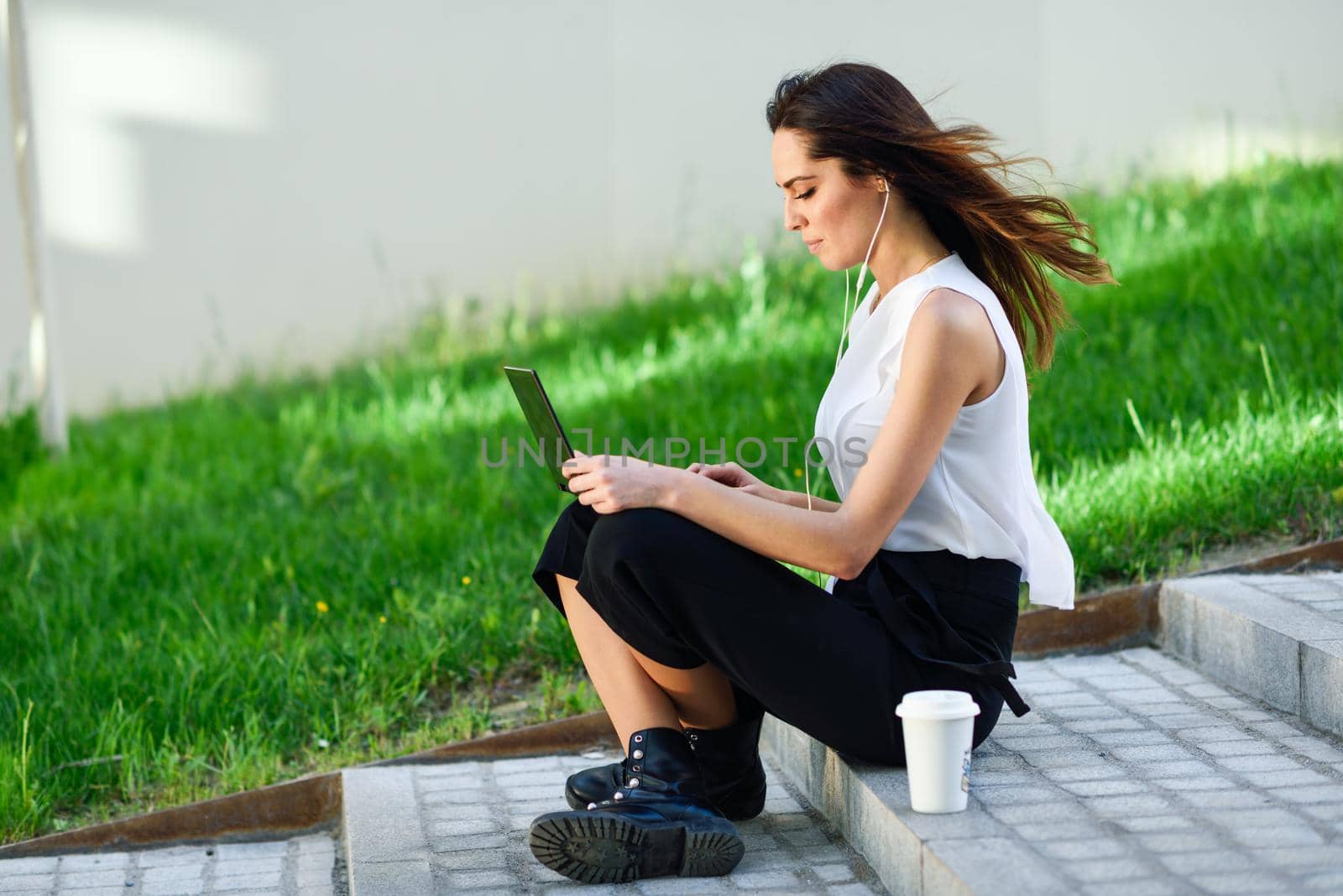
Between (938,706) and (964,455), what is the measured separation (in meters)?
0.48

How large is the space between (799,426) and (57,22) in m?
4.70

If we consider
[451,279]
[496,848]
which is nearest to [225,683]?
[496,848]

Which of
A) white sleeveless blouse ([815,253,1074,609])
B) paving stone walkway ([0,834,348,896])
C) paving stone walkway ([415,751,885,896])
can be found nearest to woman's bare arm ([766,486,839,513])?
white sleeveless blouse ([815,253,1074,609])

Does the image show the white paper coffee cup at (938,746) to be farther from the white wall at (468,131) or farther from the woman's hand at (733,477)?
the white wall at (468,131)

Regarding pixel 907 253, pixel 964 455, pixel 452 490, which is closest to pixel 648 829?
pixel 964 455

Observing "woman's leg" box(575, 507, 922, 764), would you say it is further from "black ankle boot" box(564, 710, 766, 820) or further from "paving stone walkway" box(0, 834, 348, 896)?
"paving stone walkway" box(0, 834, 348, 896)

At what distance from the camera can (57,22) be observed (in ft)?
24.4

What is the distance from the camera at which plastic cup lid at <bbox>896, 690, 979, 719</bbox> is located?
2457mm

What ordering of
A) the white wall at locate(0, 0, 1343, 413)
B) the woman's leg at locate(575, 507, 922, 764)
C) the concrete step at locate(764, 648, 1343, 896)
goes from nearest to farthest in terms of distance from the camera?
the concrete step at locate(764, 648, 1343, 896)
the woman's leg at locate(575, 507, 922, 764)
the white wall at locate(0, 0, 1343, 413)

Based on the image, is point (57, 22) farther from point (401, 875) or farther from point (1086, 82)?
point (401, 875)

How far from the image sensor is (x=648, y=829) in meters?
2.62

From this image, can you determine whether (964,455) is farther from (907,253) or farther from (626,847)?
(626,847)

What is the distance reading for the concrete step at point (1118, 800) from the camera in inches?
90.3

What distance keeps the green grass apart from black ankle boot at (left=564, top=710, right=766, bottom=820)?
0.96 m
